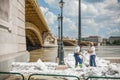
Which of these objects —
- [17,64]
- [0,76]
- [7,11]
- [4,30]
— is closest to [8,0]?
[7,11]

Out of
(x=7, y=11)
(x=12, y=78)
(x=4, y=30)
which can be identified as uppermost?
(x=7, y=11)

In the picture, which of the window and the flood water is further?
the flood water

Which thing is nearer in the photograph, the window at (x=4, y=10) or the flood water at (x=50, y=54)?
the window at (x=4, y=10)

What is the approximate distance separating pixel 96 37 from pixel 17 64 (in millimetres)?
146234

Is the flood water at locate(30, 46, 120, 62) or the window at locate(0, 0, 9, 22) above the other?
the window at locate(0, 0, 9, 22)

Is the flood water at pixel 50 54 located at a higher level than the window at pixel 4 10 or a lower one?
lower

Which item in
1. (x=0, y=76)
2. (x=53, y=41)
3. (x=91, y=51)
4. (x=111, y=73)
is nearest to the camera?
(x=0, y=76)

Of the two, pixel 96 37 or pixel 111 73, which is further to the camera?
pixel 96 37

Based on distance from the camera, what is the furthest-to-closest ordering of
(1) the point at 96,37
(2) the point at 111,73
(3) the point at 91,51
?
(1) the point at 96,37
(3) the point at 91,51
(2) the point at 111,73

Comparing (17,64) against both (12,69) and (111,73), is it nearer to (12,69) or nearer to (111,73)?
(12,69)

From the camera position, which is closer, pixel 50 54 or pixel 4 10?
pixel 4 10

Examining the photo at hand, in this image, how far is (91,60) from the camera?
15.6m

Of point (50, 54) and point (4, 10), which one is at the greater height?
point (4, 10)

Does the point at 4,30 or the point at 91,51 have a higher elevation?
the point at 4,30
